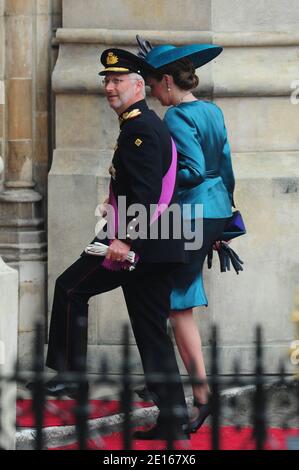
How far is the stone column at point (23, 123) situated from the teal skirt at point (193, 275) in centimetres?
178

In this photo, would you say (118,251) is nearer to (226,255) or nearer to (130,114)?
(130,114)

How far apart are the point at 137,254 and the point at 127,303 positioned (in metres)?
0.27

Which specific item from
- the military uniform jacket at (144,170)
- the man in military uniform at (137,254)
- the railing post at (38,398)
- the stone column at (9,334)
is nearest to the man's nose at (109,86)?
the man in military uniform at (137,254)

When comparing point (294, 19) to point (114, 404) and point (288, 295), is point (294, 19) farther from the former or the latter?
point (114, 404)

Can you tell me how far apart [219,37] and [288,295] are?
66.3 inches

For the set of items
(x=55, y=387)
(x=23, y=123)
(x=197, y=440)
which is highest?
(x=23, y=123)

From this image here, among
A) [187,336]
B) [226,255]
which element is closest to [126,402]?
[187,336]

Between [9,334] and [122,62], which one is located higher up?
[122,62]

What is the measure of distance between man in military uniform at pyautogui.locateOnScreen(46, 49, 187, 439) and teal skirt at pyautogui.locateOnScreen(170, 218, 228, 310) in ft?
1.14

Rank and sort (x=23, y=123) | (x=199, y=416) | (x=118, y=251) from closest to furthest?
1. (x=118, y=251)
2. (x=199, y=416)
3. (x=23, y=123)

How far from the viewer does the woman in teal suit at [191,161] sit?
764 centimetres

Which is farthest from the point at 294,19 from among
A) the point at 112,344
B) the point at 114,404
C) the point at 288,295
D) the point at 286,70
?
the point at 114,404

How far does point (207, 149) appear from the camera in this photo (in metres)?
7.75

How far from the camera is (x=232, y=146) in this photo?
9273 mm
